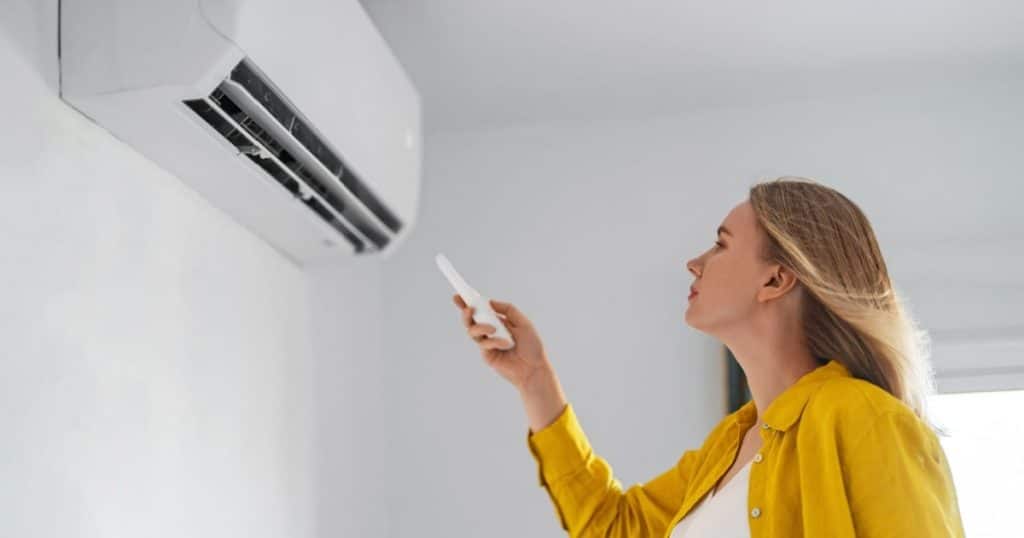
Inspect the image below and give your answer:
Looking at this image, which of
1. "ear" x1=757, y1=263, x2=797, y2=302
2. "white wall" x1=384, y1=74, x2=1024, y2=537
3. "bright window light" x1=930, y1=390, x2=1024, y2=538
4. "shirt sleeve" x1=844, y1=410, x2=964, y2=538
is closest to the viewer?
"shirt sleeve" x1=844, y1=410, x2=964, y2=538

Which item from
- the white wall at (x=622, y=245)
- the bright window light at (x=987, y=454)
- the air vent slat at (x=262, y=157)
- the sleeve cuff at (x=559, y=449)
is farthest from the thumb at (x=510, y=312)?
the bright window light at (x=987, y=454)

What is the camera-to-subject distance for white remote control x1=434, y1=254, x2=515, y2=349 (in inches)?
58.9

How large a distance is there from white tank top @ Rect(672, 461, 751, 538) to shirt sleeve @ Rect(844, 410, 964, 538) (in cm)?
16

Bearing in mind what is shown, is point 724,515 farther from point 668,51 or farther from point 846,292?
point 668,51

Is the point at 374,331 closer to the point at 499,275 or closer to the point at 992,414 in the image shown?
the point at 499,275

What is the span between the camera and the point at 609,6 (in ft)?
7.30

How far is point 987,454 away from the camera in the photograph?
244cm

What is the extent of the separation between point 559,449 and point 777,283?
0.40 meters

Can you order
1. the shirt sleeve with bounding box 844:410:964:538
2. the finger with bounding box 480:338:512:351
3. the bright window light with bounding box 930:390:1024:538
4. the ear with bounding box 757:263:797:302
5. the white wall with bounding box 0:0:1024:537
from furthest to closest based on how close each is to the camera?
1. the bright window light with bounding box 930:390:1024:538
2. the white wall with bounding box 0:0:1024:537
3. the finger with bounding box 480:338:512:351
4. the ear with bounding box 757:263:797:302
5. the shirt sleeve with bounding box 844:410:964:538

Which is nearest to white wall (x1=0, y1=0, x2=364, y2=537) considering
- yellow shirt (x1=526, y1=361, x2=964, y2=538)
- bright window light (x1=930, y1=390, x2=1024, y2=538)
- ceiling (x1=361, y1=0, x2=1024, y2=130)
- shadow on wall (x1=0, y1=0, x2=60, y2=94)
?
shadow on wall (x1=0, y1=0, x2=60, y2=94)

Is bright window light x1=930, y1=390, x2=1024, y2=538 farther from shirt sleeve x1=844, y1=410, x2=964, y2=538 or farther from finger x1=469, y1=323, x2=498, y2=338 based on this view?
shirt sleeve x1=844, y1=410, x2=964, y2=538

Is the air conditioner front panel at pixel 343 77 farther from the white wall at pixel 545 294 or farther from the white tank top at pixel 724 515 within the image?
the white tank top at pixel 724 515

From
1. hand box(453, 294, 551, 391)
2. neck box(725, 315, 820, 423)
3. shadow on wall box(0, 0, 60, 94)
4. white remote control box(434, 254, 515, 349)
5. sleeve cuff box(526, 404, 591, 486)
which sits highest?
shadow on wall box(0, 0, 60, 94)

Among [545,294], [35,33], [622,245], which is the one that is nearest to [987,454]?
[622,245]
